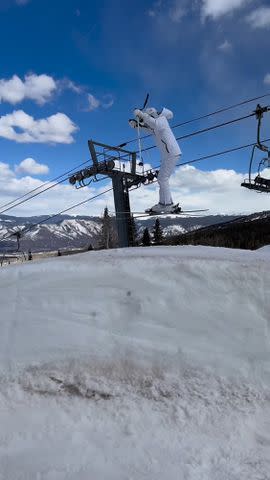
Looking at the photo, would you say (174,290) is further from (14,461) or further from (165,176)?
(165,176)

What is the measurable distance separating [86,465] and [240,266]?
2551mm

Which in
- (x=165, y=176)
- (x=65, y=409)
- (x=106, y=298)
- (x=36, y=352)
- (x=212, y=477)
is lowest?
(x=212, y=477)

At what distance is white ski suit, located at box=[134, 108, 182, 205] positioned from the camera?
42.6 feet

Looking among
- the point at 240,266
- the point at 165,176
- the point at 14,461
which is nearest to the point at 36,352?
the point at 14,461

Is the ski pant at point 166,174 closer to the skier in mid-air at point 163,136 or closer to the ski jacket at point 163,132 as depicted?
the skier in mid-air at point 163,136

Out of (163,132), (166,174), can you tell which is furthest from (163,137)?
(166,174)

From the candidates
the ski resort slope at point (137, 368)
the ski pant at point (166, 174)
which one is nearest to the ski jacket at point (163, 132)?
the ski pant at point (166, 174)

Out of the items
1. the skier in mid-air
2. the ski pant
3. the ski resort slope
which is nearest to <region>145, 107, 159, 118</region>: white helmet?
the skier in mid-air

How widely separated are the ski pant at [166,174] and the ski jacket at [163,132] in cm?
16

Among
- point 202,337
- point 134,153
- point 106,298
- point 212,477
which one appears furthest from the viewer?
point 134,153

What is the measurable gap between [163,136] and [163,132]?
128mm

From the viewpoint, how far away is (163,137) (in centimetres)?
1296

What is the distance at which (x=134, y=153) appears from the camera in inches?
965

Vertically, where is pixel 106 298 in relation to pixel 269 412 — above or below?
above
